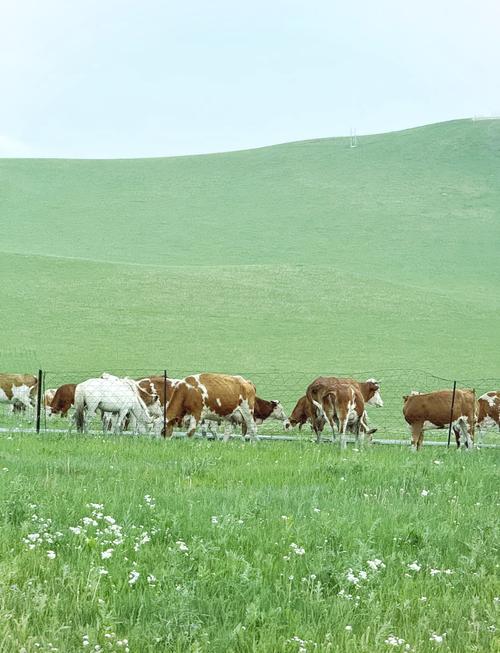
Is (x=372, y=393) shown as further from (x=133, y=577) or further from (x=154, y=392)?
(x=133, y=577)

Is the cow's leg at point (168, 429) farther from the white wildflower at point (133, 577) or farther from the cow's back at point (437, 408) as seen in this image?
the white wildflower at point (133, 577)

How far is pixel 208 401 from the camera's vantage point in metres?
22.6

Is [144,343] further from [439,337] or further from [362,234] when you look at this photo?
[362,234]

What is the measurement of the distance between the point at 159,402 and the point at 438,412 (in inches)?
343

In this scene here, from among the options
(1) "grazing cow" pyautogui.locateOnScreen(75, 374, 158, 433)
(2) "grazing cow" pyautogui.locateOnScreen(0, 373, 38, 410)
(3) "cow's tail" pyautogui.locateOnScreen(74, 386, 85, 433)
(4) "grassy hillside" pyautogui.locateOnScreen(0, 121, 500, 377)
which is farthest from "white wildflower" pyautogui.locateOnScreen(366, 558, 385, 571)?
(4) "grassy hillside" pyautogui.locateOnScreen(0, 121, 500, 377)

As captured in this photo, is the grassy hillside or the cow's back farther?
the grassy hillside

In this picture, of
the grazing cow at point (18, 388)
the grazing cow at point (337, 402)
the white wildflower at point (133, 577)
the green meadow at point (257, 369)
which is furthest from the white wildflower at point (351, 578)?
the grazing cow at point (18, 388)

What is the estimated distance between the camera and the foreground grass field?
5590mm

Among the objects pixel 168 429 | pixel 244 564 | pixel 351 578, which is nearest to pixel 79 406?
pixel 168 429

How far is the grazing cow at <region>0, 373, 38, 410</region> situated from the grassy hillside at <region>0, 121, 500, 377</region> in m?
10.7

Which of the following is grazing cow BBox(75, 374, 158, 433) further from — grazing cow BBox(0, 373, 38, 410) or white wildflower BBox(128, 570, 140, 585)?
white wildflower BBox(128, 570, 140, 585)

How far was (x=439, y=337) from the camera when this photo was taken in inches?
2162

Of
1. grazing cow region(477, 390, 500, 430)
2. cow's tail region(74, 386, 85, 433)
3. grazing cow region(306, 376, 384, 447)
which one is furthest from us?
grazing cow region(477, 390, 500, 430)

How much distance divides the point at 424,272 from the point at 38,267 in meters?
31.2
